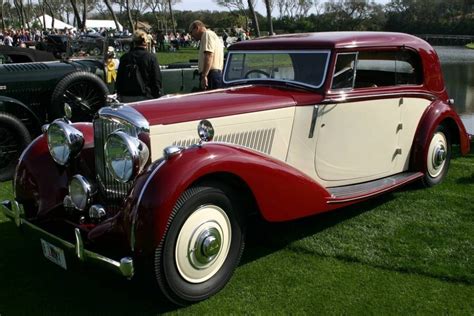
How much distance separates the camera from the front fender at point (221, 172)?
281 centimetres

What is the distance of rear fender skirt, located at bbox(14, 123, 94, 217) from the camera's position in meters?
3.61

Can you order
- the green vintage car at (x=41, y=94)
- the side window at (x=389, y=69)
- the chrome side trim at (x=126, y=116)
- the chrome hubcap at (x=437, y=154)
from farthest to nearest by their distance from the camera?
the green vintage car at (x=41, y=94), the chrome hubcap at (x=437, y=154), the side window at (x=389, y=69), the chrome side trim at (x=126, y=116)

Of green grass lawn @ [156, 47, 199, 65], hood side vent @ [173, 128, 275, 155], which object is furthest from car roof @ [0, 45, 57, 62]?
Answer: green grass lawn @ [156, 47, 199, 65]

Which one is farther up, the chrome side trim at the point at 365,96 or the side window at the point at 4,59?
the side window at the point at 4,59

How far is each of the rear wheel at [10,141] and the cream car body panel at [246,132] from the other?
137 inches

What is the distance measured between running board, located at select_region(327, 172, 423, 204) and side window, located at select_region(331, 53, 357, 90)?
874 millimetres

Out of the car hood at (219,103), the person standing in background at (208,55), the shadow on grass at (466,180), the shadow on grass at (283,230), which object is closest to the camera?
the car hood at (219,103)

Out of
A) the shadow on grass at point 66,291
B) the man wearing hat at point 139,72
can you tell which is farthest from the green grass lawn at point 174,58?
the shadow on grass at point 66,291

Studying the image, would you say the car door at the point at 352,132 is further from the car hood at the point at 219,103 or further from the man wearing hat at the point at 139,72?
the man wearing hat at the point at 139,72

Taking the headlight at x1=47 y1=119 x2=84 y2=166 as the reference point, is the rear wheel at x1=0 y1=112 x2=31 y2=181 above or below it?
below

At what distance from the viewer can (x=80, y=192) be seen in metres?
3.31

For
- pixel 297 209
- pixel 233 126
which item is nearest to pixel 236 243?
pixel 297 209

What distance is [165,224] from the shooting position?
2.84 metres

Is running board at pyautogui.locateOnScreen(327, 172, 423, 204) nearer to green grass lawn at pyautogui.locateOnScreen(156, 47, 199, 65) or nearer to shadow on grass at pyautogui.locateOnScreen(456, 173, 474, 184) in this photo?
shadow on grass at pyautogui.locateOnScreen(456, 173, 474, 184)
